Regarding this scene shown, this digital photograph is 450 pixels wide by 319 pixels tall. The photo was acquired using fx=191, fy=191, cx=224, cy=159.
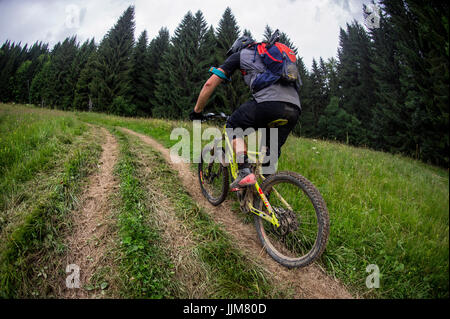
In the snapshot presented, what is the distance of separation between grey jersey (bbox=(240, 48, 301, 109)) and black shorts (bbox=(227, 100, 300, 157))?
0.06 m

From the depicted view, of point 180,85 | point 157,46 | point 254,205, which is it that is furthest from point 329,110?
point 254,205

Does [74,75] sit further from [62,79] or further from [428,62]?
[428,62]

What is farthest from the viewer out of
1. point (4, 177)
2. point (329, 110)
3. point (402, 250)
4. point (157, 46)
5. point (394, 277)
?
point (157, 46)

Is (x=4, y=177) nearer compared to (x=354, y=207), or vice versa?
(x=354, y=207)

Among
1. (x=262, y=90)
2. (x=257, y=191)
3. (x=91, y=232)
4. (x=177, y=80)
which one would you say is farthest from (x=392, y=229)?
(x=177, y=80)

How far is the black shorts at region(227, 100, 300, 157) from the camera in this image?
2205 mm

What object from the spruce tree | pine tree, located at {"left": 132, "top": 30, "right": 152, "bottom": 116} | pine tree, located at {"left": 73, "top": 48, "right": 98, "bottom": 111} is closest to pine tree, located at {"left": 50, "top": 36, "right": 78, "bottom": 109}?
pine tree, located at {"left": 73, "top": 48, "right": 98, "bottom": 111}

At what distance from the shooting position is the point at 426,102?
106 cm

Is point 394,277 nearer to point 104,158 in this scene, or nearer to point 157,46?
point 104,158

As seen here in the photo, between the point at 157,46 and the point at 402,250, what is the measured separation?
4141 centimetres

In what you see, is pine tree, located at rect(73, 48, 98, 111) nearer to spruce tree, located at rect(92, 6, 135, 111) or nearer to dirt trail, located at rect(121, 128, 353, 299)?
spruce tree, located at rect(92, 6, 135, 111)

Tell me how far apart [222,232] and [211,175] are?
55.8 inches

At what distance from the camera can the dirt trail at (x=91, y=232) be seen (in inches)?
67.6

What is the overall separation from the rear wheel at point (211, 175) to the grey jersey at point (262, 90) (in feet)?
4.81
